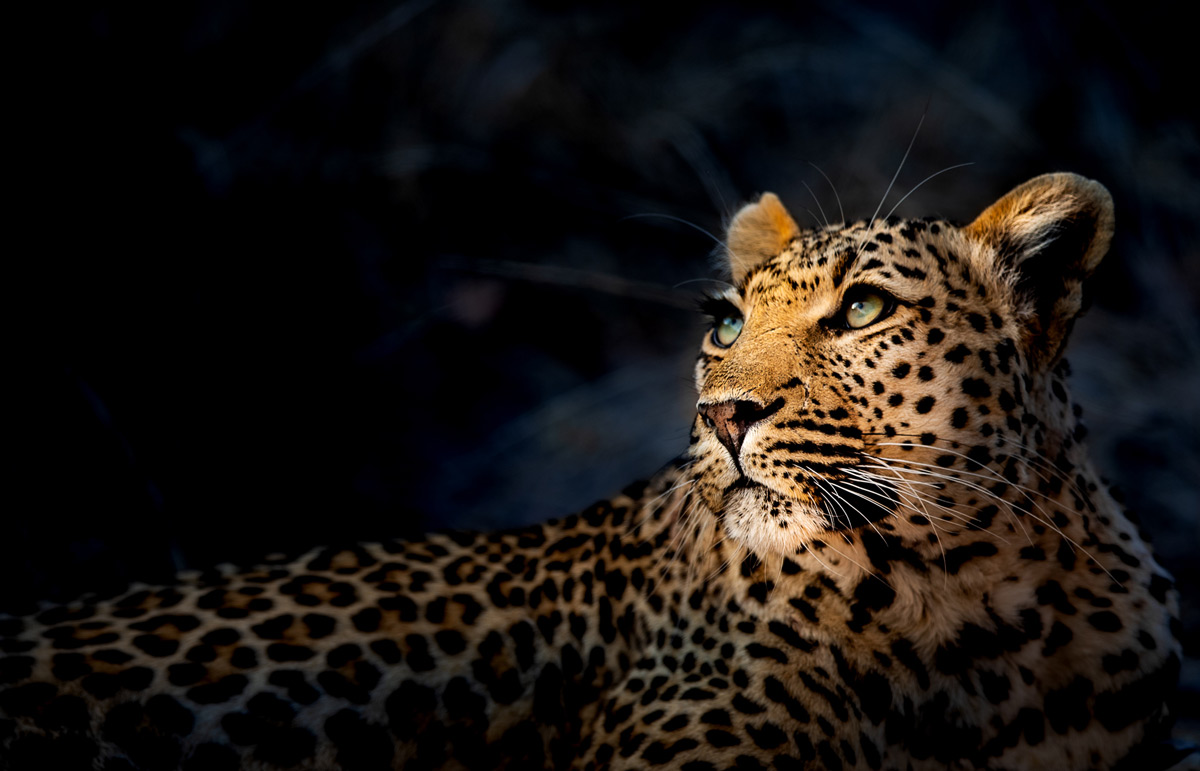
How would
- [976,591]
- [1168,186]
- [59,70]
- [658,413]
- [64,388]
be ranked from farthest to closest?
1. [658,413]
2. [1168,186]
3. [59,70]
4. [64,388]
5. [976,591]

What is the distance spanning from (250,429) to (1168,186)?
16.2ft

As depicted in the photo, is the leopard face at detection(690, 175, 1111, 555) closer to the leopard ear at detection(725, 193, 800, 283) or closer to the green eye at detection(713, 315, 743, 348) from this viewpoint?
the green eye at detection(713, 315, 743, 348)

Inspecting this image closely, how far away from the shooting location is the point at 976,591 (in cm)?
256

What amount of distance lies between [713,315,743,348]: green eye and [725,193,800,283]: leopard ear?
22cm

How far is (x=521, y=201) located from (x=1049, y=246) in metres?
3.75

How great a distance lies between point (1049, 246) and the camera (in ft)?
8.64

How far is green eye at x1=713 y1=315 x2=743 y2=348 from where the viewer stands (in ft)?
9.70

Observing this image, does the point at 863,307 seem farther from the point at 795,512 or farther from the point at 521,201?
the point at 521,201

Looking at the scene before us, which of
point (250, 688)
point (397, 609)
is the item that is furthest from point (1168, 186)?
point (250, 688)

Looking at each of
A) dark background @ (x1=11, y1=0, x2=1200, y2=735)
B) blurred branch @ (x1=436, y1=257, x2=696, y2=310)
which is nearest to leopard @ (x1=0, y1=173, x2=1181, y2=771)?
dark background @ (x1=11, y1=0, x2=1200, y2=735)

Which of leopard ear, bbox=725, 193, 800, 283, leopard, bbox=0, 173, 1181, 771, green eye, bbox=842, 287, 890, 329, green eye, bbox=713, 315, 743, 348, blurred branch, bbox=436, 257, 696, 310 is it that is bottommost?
leopard, bbox=0, 173, 1181, 771

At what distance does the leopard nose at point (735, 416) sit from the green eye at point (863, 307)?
354mm

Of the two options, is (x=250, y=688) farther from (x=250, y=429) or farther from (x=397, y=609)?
(x=250, y=429)

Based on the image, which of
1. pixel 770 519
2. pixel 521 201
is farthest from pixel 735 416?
pixel 521 201
